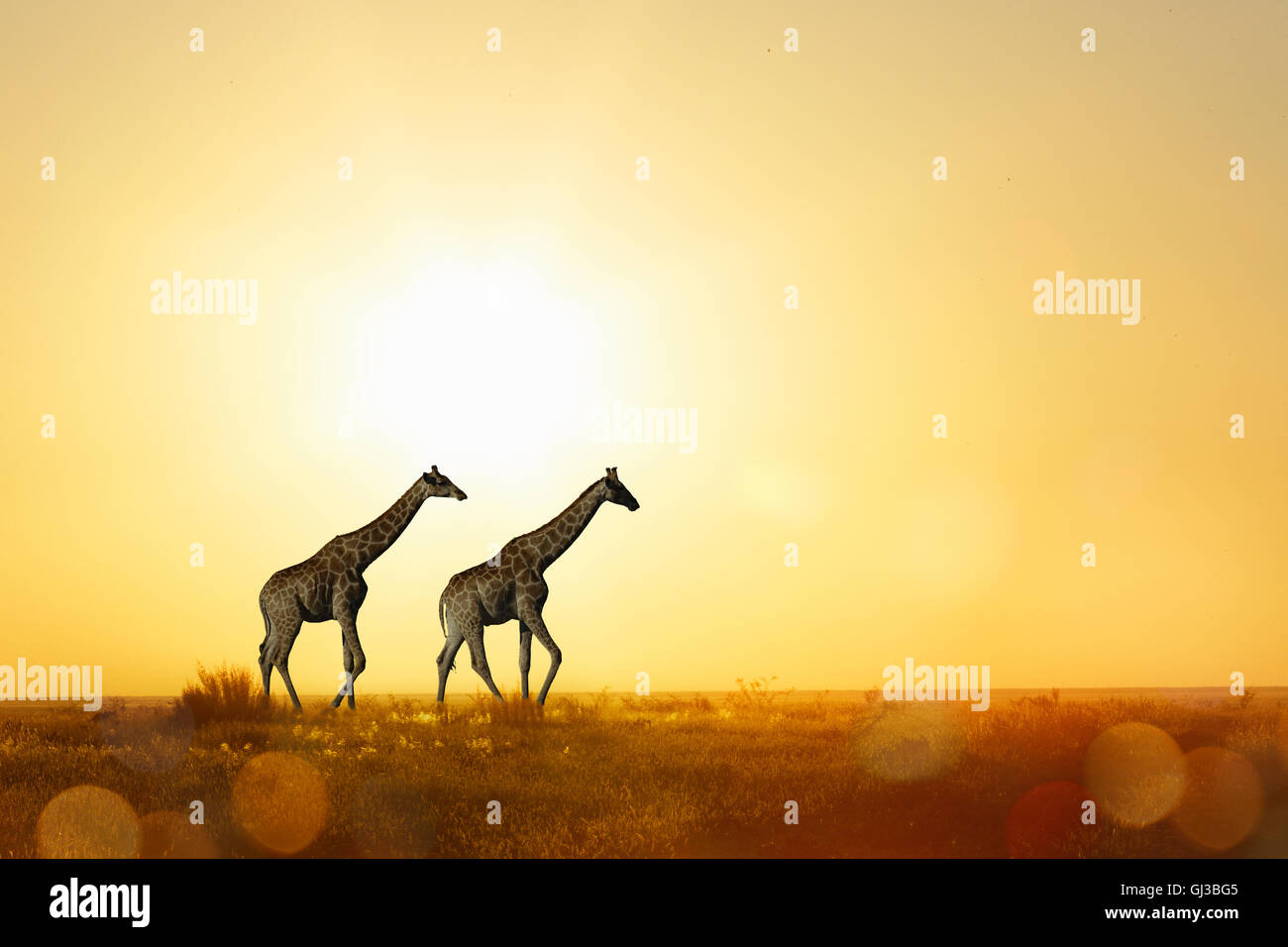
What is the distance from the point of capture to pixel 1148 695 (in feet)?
50.6

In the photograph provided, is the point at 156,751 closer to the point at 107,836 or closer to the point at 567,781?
the point at 107,836

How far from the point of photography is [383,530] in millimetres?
13758

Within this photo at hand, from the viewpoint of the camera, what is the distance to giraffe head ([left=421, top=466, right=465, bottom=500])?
44.5 feet

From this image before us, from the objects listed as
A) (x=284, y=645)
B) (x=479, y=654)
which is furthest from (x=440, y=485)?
(x=284, y=645)

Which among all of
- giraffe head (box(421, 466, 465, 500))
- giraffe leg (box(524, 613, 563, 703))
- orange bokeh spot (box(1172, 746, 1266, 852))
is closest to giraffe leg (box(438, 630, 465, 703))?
giraffe leg (box(524, 613, 563, 703))

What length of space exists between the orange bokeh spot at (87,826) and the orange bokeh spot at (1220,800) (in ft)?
30.9

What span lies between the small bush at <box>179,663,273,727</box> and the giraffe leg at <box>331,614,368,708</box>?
3.29ft

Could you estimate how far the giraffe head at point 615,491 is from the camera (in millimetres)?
13688

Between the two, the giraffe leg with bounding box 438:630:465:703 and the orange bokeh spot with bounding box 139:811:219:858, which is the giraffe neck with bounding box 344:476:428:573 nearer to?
the giraffe leg with bounding box 438:630:465:703

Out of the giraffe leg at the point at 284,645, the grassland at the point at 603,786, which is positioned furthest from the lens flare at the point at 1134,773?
the giraffe leg at the point at 284,645

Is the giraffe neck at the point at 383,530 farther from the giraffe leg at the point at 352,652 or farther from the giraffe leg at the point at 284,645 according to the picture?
the giraffe leg at the point at 284,645

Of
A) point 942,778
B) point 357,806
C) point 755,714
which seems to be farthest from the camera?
point 755,714

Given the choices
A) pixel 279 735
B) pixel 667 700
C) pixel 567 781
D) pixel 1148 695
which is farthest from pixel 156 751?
pixel 1148 695
